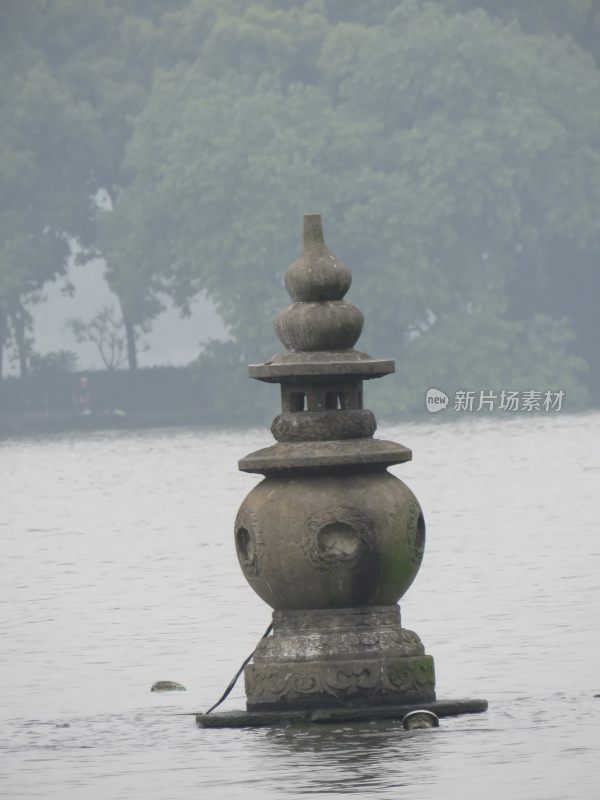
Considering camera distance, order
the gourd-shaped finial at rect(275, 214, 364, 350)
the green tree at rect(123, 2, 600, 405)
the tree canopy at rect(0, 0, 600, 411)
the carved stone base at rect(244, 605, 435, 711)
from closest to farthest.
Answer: the carved stone base at rect(244, 605, 435, 711)
the gourd-shaped finial at rect(275, 214, 364, 350)
the green tree at rect(123, 2, 600, 405)
the tree canopy at rect(0, 0, 600, 411)

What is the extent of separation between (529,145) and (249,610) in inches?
2459

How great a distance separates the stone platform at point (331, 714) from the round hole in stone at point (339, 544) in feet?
2.70

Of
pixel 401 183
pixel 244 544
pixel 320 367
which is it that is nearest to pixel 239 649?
pixel 244 544

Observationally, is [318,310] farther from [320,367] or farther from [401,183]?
[401,183]

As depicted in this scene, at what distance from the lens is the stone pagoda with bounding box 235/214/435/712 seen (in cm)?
1458

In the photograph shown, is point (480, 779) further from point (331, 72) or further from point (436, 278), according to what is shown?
point (331, 72)

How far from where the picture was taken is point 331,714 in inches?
564

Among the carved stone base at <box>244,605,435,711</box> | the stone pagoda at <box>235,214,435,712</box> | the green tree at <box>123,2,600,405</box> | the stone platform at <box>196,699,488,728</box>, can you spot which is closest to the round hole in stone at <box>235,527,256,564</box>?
the stone pagoda at <box>235,214,435,712</box>

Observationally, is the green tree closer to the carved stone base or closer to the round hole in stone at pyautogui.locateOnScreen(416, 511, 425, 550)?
the round hole in stone at pyautogui.locateOnScreen(416, 511, 425, 550)

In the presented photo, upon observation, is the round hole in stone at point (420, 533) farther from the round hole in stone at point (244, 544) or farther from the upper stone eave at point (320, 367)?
the round hole in stone at point (244, 544)

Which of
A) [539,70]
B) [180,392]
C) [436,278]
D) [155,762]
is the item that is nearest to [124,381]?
[180,392]

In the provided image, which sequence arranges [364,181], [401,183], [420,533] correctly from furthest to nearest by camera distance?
1. [401,183]
2. [364,181]
3. [420,533]

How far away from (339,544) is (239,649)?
4346mm

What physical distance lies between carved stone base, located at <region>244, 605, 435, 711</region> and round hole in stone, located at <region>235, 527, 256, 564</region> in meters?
0.35
